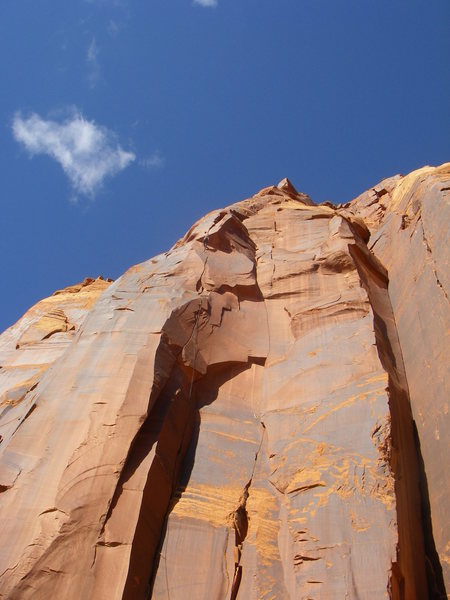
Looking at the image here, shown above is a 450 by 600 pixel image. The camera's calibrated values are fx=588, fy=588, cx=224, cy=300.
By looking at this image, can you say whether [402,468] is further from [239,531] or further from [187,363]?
[187,363]

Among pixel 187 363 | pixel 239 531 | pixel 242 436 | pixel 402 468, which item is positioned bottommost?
pixel 239 531

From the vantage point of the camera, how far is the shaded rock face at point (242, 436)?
828 cm

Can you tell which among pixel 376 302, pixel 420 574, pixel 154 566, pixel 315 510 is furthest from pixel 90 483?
pixel 376 302

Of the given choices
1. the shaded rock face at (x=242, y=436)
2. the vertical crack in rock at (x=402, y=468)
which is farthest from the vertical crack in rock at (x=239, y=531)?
the vertical crack in rock at (x=402, y=468)

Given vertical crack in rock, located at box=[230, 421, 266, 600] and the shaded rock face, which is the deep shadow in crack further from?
vertical crack in rock, located at box=[230, 421, 266, 600]

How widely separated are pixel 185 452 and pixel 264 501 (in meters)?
1.79

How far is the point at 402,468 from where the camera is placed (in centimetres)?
966

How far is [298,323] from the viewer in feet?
44.2

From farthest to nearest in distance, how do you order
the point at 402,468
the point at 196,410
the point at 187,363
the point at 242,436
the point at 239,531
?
the point at 187,363, the point at 196,410, the point at 242,436, the point at 402,468, the point at 239,531

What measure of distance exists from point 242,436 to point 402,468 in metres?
2.97

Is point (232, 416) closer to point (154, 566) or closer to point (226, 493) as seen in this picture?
point (226, 493)

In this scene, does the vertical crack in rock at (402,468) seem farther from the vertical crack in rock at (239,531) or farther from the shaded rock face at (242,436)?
the vertical crack in rock at (239,531)

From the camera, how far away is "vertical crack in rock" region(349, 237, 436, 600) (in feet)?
26.8

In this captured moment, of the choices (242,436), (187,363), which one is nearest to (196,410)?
(187,363)
